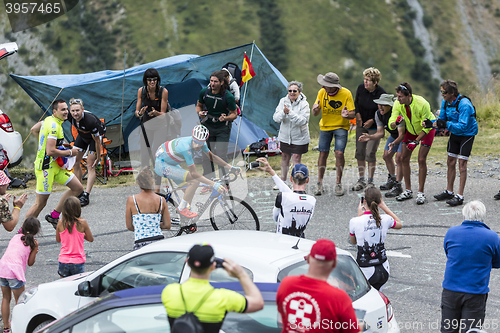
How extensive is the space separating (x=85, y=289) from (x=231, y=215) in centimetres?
323

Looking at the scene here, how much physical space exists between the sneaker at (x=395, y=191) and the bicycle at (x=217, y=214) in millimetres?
3017

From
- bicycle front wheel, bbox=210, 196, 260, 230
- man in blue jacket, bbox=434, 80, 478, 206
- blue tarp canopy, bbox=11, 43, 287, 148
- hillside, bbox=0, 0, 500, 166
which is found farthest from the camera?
hillside, bbox=0, 0, 500, 166

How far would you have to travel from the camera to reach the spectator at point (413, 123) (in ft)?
26.1

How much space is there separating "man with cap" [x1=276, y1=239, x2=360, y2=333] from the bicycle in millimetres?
4101

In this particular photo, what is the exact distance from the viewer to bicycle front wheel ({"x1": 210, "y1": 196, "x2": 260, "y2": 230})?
6816mm

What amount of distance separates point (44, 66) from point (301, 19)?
57.2 metres

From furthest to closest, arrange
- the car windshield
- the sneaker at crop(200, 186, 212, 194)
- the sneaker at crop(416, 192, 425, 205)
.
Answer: the sneaker at crop(416, 192, 425, 205), the sneaker at crop(200, 186, 212, 194), the car windshield

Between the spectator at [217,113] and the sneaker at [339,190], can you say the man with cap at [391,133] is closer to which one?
Answer: the sneaker at [339,190]

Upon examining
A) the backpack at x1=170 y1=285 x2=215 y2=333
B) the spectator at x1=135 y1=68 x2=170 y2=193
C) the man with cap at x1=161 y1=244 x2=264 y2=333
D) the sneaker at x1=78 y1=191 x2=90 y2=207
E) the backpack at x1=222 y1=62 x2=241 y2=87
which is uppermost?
the backpack at x1=222 y1=62 x2=241 y2=87

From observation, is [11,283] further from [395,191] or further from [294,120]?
[395,191]

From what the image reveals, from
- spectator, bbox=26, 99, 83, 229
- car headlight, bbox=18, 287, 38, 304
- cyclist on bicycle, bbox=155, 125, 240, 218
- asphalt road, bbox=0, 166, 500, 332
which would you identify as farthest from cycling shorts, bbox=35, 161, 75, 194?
car headlight, bbox=18, 287, 38, 304

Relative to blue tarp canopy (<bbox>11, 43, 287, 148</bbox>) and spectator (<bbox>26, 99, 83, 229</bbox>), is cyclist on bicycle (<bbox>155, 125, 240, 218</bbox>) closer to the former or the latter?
spectator (<bbox>26, 99, 83, 229</bbox>)

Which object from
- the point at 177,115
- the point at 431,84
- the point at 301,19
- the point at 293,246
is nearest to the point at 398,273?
the point at 293,246

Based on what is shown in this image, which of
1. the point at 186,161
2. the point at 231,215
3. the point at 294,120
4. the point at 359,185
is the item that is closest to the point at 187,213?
the point at 231,215
